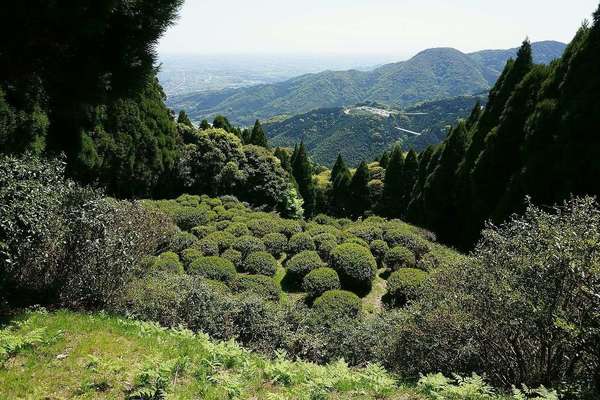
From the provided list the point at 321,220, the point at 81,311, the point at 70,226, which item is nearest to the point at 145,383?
the point at 81,311

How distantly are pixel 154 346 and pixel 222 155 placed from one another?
27.8 meters

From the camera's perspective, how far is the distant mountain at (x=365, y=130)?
157 meters

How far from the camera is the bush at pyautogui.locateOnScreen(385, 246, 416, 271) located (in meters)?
19.1

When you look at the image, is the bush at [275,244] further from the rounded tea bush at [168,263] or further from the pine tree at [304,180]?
the pine tree at [304,180]

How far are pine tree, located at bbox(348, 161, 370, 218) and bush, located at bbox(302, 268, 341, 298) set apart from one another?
28036mm

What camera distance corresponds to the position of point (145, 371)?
234 inches

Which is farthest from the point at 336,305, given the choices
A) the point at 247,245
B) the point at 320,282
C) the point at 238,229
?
the point at 238,229

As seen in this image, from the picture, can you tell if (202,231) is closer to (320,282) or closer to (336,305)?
(320,282)

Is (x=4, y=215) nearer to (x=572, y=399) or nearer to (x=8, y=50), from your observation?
(x=8, y=50)

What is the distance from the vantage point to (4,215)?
7.58m

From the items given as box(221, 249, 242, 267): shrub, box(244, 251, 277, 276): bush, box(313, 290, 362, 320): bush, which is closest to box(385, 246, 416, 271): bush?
box(313, 290, 362, 320): bush

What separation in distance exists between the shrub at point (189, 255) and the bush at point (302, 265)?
4.18m

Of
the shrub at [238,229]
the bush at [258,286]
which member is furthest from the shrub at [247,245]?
the bush at [258,286]

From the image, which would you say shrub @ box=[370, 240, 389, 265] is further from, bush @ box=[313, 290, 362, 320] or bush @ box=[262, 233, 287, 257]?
bush @ box=[313, 290, 362, 320]
